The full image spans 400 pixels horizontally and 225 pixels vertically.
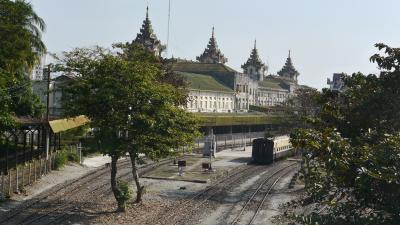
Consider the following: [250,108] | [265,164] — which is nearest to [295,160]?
[265,164]

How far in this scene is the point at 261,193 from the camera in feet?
104

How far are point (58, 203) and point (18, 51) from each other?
12.9m

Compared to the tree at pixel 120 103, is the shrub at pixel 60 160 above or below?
below

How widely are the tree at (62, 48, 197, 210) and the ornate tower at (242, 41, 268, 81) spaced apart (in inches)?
4752

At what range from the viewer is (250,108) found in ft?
403

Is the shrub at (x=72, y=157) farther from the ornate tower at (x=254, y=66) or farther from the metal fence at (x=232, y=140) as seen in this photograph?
the ornate tower at (x=254, y=66)

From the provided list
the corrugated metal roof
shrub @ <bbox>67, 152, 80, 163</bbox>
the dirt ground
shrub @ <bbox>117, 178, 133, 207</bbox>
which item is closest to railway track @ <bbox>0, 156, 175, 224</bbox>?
the dirt ground

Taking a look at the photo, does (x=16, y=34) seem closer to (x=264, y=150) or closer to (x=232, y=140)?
(x=264, y=150)

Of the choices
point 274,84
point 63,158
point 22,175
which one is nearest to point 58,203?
point 22,175

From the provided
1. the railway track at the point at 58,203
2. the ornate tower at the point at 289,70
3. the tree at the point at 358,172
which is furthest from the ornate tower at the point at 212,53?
the tree at the point at 358,172

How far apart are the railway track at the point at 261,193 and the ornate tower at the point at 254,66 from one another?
3992 inches

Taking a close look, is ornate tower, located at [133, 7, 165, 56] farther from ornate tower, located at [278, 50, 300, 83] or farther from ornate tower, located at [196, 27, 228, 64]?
ornate tower, located at [278, 50, 300, 83]

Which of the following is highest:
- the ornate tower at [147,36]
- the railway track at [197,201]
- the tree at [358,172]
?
the ornate tower at [147,36]

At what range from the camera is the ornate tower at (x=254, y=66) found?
146750 mm
